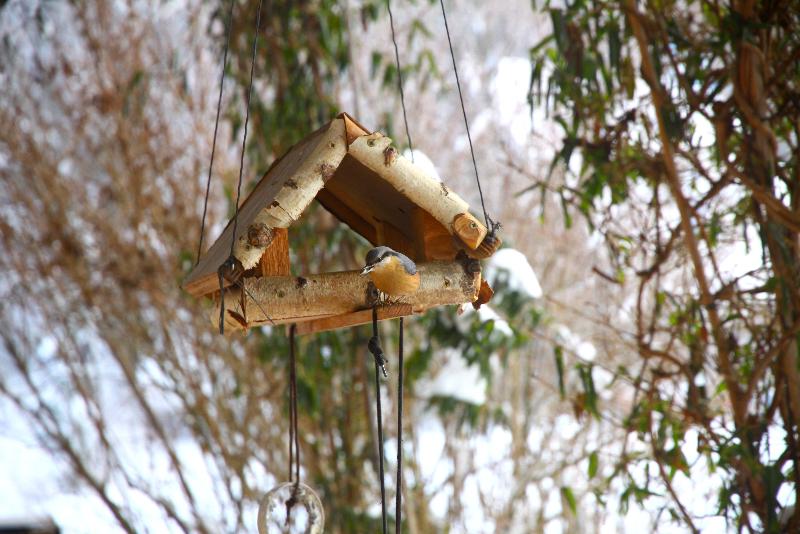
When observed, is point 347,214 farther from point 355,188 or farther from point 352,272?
point 352,272

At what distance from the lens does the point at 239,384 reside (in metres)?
2.48

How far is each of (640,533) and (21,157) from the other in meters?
2.59

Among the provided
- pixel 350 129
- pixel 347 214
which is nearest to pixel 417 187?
pixel 350 129

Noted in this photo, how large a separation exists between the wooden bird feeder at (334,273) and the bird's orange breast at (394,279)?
0.07 meters

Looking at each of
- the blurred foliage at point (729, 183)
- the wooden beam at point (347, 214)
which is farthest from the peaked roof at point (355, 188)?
the blurred foliage at point (729, 183)

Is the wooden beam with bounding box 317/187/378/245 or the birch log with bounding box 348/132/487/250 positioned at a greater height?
the wooden beam with bounding box 317/187/378/245

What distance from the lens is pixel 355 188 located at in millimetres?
1033

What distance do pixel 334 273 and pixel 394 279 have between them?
0.42 feet

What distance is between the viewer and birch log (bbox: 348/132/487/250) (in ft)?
2.89

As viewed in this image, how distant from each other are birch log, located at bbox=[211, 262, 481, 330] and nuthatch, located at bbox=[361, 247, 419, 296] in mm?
61

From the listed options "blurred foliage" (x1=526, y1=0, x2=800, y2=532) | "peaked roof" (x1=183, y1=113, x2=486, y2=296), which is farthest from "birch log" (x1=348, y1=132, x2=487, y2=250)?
"blurred foliage" (x1=526, y1=0, x2=800, y2=532)

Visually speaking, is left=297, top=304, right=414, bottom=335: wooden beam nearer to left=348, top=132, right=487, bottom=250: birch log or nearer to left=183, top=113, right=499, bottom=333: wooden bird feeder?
left=183, top=113, right=499, bottom=333: wooden bird feeder

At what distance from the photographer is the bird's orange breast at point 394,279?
79 cm

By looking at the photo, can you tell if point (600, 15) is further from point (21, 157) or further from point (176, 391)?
point (21, 157)
